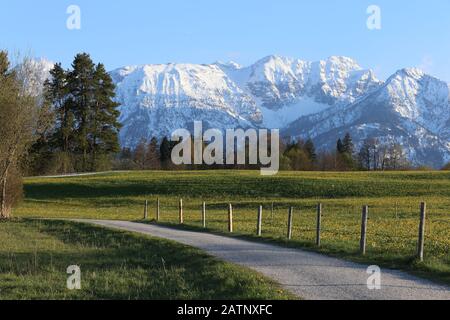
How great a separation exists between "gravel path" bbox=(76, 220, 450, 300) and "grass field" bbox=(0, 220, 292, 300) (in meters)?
0.64

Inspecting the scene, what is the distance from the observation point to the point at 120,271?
1698 centimetres

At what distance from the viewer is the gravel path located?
1203 centimetres

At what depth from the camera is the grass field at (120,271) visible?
1323 centimetres

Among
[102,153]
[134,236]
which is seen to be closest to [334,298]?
[134,236]

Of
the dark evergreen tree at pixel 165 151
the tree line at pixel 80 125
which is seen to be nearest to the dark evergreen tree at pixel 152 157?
the dark evergreen tree at pixel 165 151

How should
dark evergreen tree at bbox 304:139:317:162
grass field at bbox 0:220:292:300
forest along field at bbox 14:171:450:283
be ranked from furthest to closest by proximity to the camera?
dark evergreen tree at bbox 304:139:317:162, forest along field at bbox 14:171:450:283, grass field at bbox 0:220:292:300

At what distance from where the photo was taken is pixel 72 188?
65812 mm

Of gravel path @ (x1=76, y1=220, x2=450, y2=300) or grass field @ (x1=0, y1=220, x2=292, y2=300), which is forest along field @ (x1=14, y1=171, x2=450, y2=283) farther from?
gravel path @ (x1=76, y1=220, x2=450, y2=300)

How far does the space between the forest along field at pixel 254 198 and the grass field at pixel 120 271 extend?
7053 millimetres

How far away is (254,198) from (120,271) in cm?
4167

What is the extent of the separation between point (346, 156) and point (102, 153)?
61233mm

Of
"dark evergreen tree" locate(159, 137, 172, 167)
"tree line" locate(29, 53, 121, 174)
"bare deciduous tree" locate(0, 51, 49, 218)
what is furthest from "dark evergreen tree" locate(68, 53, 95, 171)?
"dark evergreen tree" locate(159, 137, 172, 167)

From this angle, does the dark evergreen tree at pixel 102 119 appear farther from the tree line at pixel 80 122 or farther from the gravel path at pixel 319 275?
the gravel path at pixel 319 275

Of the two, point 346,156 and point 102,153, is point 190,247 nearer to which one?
point 102,153
